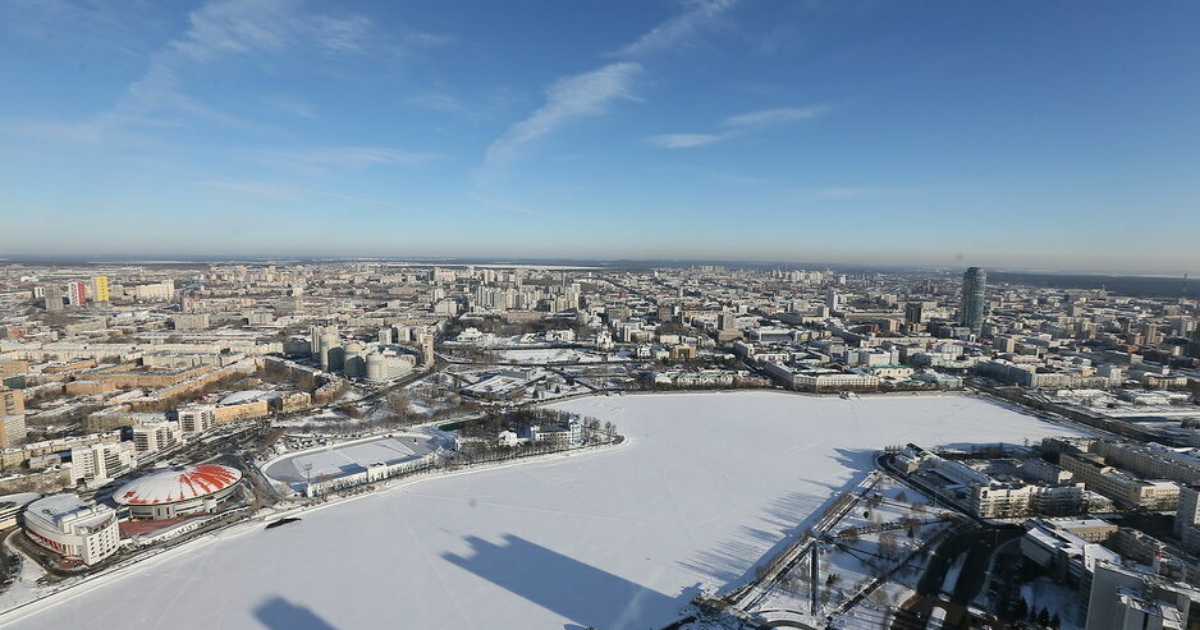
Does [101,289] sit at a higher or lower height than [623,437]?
higher

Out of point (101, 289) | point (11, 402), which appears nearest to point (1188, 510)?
point (11, 402)

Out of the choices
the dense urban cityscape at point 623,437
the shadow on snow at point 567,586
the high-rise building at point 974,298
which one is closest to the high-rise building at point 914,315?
the dense urban cityscape at point 623,437

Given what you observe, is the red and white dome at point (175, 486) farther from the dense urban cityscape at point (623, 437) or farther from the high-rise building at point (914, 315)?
the high-rise building at point (914, 315)

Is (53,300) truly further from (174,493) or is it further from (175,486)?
(174,493)

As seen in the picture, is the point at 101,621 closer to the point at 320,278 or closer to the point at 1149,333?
the point at 1149,333

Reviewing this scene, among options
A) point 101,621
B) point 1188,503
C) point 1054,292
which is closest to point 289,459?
point 101,621

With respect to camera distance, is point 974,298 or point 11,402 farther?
point 974,298
